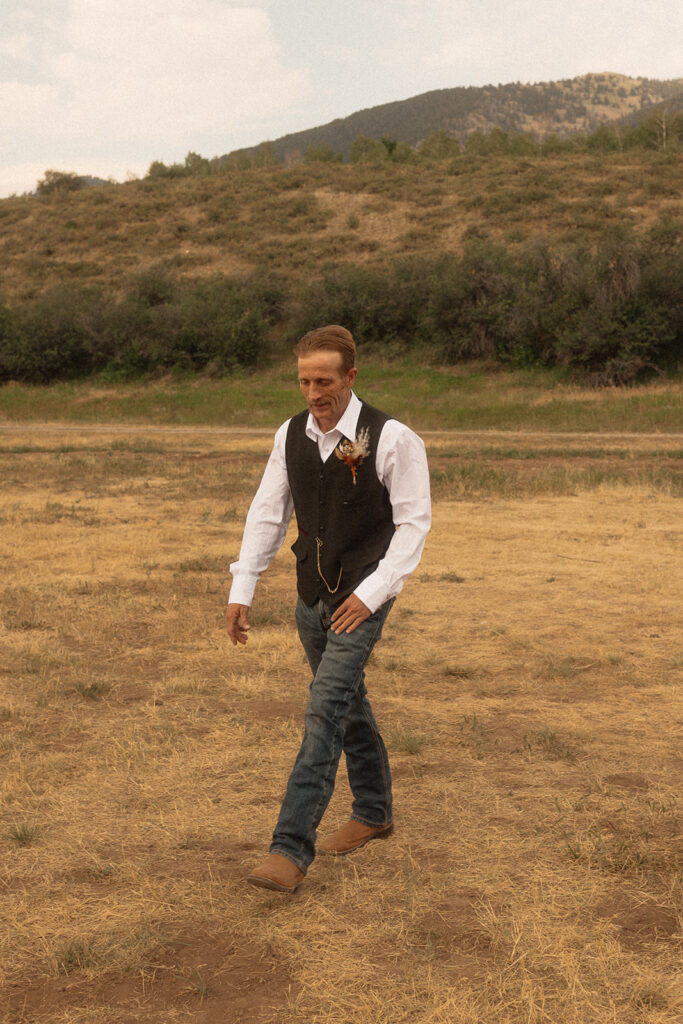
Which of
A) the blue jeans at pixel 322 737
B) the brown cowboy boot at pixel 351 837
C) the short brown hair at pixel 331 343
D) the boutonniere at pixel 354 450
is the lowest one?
the brown cowboy boot at pixel 351 837

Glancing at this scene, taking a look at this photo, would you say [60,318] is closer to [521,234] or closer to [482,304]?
[482,304]

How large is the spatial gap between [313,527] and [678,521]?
9.91 metres

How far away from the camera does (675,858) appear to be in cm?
405

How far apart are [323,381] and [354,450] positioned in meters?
0.28

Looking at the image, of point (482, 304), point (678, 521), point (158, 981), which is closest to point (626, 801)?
point (158, 981)

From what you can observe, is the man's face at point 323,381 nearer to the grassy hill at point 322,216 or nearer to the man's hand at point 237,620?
the man's hand at point 237,620

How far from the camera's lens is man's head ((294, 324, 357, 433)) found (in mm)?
3705

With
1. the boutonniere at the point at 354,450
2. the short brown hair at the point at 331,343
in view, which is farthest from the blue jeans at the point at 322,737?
the short brown hair at the point at 331,343

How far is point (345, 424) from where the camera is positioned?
371cm

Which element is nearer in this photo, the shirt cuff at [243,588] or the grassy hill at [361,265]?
the shirt cuff at [243,588]

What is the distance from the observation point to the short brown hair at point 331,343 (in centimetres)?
372

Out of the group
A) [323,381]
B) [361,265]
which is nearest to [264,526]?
[323,381]

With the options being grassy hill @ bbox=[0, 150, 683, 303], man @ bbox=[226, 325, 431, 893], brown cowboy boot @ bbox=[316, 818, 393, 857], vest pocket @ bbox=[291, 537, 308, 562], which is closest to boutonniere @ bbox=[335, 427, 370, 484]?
man @ bbox=[226, 325, 431, 893]

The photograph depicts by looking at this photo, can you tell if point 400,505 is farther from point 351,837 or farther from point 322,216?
point 322,216
